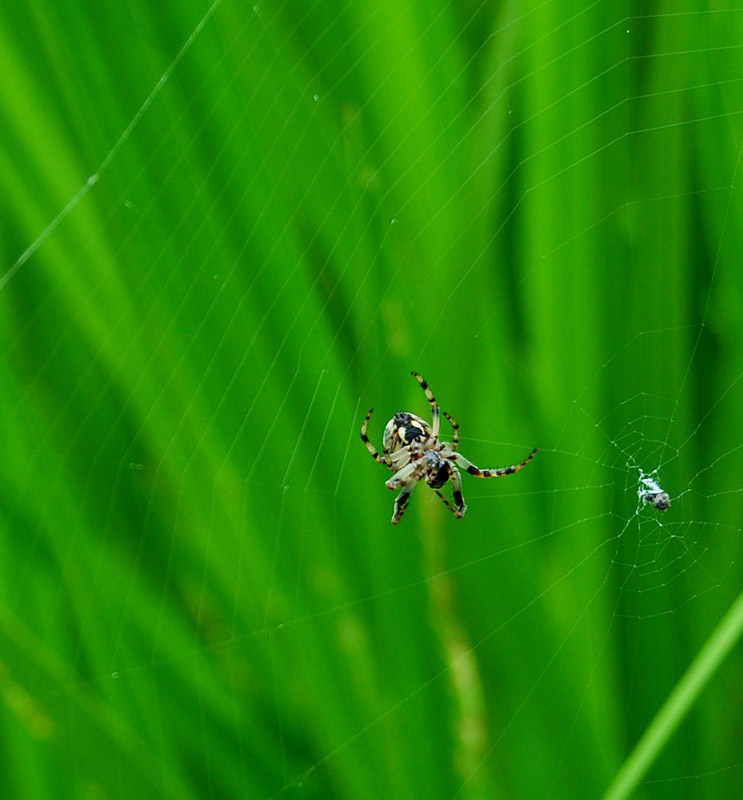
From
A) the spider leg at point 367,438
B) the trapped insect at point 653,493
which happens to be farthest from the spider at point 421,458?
the trapped insect at point 653,493

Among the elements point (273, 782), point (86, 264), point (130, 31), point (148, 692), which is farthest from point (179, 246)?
point (273, 782)

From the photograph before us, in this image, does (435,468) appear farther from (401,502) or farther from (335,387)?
(335,387)

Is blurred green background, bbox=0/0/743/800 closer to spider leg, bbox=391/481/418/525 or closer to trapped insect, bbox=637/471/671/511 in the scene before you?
spider leg, bbox=391/481/418/525

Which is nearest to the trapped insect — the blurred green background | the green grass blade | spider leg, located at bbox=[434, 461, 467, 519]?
the blurred green background

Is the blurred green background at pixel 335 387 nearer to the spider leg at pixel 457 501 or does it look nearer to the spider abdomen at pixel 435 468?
the spider leg at pixel 457 501

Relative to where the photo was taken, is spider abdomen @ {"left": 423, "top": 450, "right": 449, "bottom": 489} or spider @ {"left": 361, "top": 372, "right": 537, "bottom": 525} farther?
spider abdomen @ {"left": 423, "top": 450, "right": 449, "bottom": 489}

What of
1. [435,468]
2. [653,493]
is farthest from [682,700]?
[435,468]

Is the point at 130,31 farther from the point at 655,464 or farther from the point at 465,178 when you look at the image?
the point at 655,464
